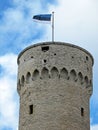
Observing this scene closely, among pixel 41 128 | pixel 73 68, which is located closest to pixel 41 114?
pixel 41 128

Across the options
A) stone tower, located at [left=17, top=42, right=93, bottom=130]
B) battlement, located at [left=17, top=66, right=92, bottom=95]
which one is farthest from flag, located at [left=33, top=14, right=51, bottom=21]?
battlement, located at [left=17, top=66, right=92, bottom=95]

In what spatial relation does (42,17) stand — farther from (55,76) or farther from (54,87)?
(54,87)

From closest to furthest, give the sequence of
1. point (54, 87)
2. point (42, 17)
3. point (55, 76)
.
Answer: point (54, 87) < point (55, 76) < point (42, 17)

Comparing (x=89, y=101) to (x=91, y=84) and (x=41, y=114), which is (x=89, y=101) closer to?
(x=91, y=84)

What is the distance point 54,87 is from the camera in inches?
1022

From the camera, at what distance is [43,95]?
2588cm

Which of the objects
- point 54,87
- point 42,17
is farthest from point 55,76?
point 42,17

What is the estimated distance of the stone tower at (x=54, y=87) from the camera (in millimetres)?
25516

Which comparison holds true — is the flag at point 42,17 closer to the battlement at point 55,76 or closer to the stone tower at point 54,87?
the stone tower at point 54,87

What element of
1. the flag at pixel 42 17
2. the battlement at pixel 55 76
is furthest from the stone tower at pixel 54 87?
the flag at pixel 42 17

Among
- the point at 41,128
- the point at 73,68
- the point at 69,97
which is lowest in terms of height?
the point at 41,128

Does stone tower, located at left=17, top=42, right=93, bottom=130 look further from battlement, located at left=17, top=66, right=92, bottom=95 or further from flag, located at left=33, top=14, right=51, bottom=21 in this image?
flag, located at left=33, top=14, right=51, bottom=21

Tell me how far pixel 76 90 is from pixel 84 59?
6.27ft

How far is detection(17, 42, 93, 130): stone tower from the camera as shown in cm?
2552
